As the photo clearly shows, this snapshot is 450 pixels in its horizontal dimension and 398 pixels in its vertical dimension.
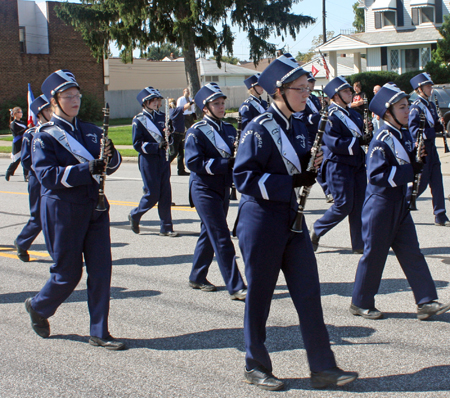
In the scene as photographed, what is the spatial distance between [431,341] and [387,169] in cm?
142

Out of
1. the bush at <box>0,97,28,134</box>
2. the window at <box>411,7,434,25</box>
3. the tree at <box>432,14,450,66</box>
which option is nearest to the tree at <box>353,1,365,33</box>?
the window at <box>411,7,434,25</box>

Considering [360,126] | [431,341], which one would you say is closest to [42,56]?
[360,126]

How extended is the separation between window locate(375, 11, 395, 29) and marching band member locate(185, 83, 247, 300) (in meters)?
44.1

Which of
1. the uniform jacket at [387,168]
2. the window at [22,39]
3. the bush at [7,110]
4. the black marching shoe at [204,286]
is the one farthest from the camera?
the window at [22,39]

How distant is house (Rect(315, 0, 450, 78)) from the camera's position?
4406cm

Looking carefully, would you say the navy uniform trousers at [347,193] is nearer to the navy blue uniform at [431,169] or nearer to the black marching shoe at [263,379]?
the navy blue uniform at [431,169]

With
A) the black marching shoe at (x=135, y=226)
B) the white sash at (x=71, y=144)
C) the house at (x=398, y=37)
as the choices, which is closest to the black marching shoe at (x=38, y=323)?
the white sash at (x=71, y=144)

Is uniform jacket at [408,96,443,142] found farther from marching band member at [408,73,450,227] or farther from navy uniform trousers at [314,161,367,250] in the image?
navy uniform trousers at [314,161,367,250]

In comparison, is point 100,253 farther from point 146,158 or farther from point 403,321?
point 146,158

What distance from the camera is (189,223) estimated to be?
9.88 m

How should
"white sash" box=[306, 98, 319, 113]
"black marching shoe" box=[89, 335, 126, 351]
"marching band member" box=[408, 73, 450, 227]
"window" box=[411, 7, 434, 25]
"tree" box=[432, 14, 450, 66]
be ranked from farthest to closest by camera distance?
"window" box=[411, 7, 434, 25] < "tree" box=[432, 14, 450, 66] < "white sash" box=[306, 98, 319, 113] < "marching band member" box=[408, 73, 450, 227] < "black marching shoe" box=[89, 335, 126, 351]

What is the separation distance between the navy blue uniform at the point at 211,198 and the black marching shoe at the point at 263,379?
1.82 m

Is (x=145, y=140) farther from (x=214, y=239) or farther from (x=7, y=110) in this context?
(x=7, y=110)

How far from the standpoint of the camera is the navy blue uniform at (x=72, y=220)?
4605 mm
